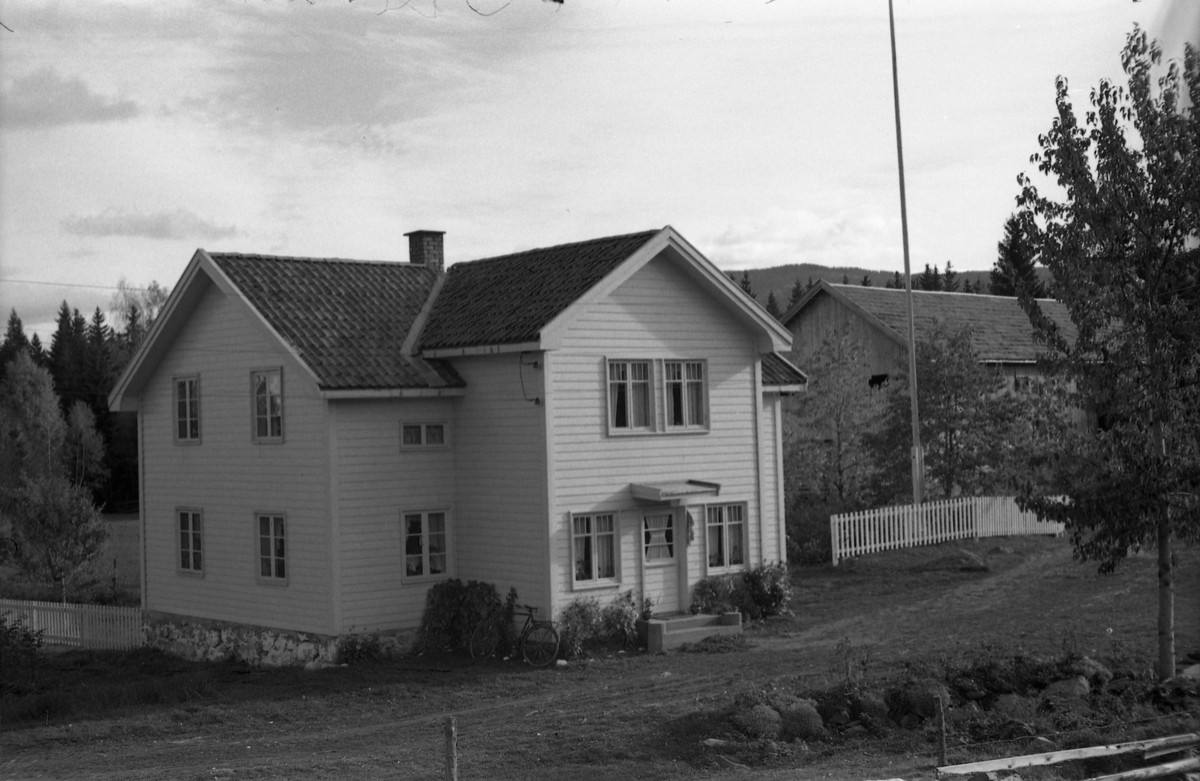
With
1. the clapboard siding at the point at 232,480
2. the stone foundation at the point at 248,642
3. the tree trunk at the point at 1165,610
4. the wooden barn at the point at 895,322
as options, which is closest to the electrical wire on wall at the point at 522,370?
the clapboard siding at the point at 232,480

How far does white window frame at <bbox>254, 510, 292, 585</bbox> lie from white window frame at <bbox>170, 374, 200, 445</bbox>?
294cm

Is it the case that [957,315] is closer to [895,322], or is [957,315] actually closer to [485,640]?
[895,322]

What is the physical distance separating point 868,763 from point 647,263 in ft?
43.5

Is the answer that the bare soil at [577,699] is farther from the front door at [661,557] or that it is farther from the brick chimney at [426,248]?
the brick chimney at [426,248]

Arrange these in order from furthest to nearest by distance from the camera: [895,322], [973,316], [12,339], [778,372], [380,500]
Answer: [12,339] < [973,316] < [895,322] < [778,372] < [380,500]

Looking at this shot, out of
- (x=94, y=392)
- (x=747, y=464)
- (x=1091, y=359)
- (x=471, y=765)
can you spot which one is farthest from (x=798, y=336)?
(x=94, y=392)

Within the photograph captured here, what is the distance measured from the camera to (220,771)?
15461 mm

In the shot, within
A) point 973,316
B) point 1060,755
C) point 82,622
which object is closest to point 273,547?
point 82,622

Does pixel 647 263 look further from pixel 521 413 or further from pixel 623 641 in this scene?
pixel 623 641

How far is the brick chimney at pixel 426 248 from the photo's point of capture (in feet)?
100

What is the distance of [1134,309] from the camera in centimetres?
1622

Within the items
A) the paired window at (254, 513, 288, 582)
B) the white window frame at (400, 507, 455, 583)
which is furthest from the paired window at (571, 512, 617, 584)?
the paired window at (254, 513, 288, 582)

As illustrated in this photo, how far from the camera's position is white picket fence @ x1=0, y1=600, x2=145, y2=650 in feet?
97.9

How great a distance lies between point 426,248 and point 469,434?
6.47 m
